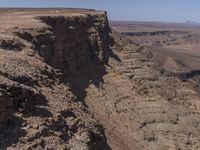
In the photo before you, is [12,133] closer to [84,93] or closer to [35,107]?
[35,107]

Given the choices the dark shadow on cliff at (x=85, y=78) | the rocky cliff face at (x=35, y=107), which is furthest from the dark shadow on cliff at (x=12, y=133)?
the dark shadow on cliff at (x=85, y=78)

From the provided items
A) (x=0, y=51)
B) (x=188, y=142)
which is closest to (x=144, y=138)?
(x=188, y=142)

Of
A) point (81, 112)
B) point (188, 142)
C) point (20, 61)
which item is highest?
point (20, 61)

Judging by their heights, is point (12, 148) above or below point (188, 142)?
above

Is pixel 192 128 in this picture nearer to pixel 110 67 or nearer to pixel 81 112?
pixel 110 67

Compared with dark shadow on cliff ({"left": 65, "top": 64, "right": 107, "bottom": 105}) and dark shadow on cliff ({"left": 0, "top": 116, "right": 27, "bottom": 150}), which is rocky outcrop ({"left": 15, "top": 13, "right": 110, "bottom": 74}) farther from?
dark shadow on cliff ({"left": 0, "top": 116, "right": 27, "bottom": 150})

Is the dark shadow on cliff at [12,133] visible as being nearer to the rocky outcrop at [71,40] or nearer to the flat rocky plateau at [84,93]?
the flat rocky plateau at [84,93]

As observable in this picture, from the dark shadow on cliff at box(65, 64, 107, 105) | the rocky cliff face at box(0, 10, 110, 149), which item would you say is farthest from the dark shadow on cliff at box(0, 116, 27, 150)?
the dark shadow on cliff at box(65, 64, 107, 105)

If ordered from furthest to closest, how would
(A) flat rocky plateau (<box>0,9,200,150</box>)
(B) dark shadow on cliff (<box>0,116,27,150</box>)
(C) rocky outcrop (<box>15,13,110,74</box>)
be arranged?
(C) rocky outcrop (<box>15,13,110,74</box>)
(A) flat rocky plateau (<box>0,9,200,150</box>)
(B) dark shadow on cliff (<box>0,116,27,150</box>)
